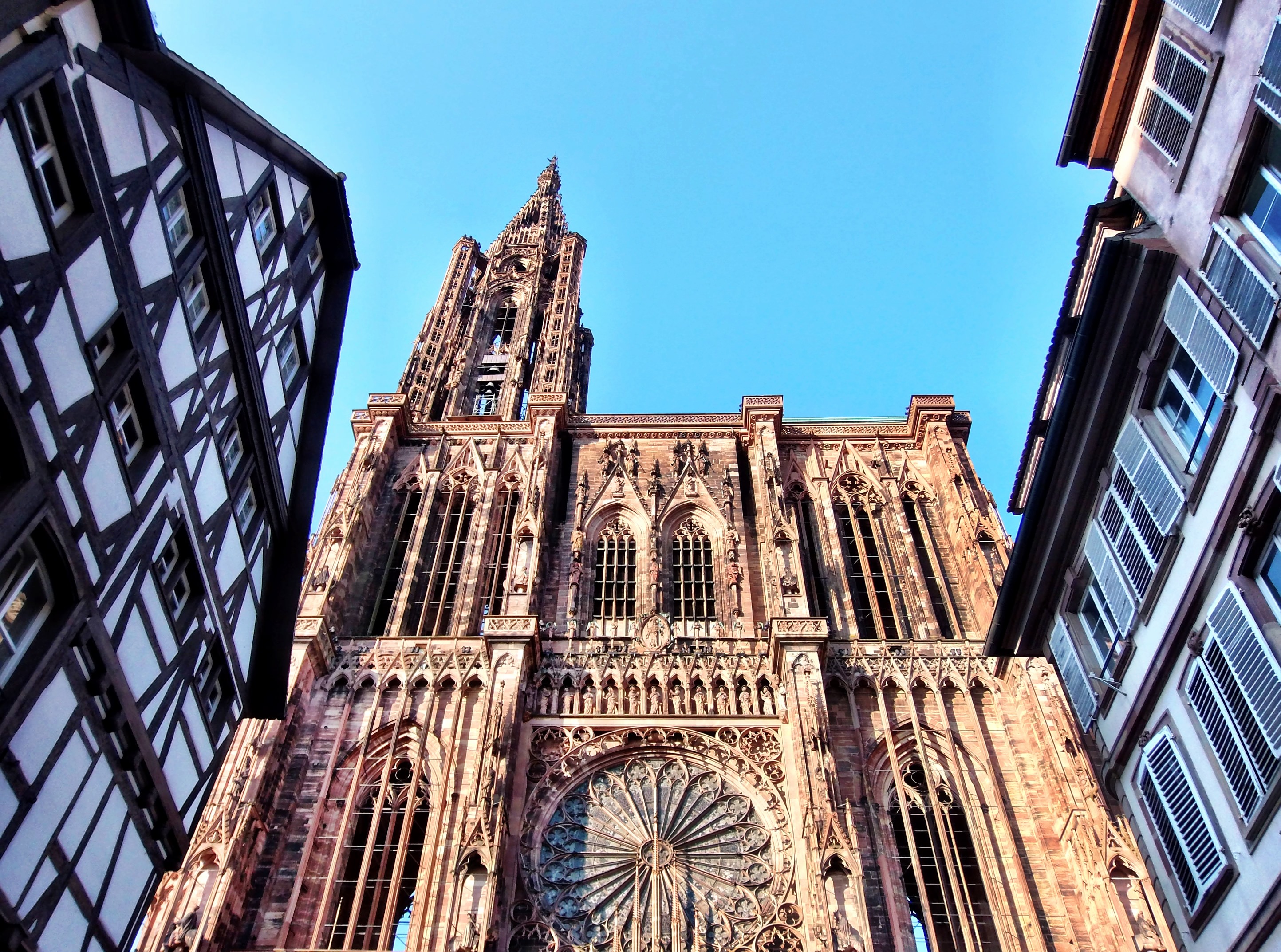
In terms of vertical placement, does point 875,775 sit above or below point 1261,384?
above

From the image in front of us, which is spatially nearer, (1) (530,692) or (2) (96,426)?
(2) (96,426)

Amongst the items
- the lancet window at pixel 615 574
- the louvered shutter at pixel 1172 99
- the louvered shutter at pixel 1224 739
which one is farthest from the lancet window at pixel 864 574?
the louvered shutter at pixel 1172 99

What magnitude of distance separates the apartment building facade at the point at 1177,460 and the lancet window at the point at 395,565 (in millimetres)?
15588

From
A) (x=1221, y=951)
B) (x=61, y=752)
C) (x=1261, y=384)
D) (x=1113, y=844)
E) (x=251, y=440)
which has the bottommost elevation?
(x=1221, y=951)

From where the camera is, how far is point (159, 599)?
13031 mm

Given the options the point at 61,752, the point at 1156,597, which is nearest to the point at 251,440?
the point at 61,752

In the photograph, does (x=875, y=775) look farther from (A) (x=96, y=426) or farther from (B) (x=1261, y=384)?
(A) (x=96, y=426)

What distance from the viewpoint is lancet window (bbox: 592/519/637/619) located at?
26.0 m

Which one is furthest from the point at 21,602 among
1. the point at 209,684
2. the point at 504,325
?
the point at 504,325

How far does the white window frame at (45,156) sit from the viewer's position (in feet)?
33.0

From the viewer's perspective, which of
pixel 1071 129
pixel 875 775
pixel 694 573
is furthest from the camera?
pixel 694 573

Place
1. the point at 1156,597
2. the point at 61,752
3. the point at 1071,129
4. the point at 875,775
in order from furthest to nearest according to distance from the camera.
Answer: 1. the point at 875,775
2. the point at 1071,129
3. the point at 1156,597
4. the point at 61,752

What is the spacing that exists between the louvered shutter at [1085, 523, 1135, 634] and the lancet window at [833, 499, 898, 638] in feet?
35.7

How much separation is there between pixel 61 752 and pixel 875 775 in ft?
50.4
